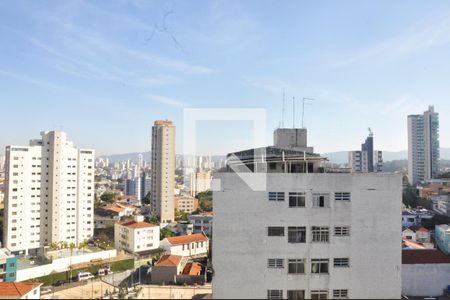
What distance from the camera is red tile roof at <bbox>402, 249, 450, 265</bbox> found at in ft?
34.2

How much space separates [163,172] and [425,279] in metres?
23.6

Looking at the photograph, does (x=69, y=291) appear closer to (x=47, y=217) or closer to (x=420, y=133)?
(x=47, y=217)

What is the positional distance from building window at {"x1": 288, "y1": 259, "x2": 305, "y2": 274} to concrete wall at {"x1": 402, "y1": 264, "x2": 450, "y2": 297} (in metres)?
7.38

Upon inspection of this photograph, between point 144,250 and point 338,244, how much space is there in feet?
57.1

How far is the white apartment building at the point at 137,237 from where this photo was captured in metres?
19.8

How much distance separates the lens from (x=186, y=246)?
1950cm

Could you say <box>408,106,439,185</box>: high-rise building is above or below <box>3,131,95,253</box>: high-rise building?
above

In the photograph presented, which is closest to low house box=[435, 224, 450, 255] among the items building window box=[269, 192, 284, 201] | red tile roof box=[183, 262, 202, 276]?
red tile roof box=[183, 262, 202, 276]

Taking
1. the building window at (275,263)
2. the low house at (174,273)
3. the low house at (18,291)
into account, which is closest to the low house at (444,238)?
the low house at (174,273)

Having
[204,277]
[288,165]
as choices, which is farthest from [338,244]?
[204,277]

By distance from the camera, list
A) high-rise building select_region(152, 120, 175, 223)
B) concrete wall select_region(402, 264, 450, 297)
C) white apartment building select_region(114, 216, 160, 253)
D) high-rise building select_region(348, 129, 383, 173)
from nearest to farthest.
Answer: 1. concrete wall select_region(402, 264, 450, 297)
2. white apartment building select_region(114, 216, 160, 253)
3. high-rise building select_region(152, 120, 175, 223)
4. high-rise building select_region(348, 129, 383, 173)

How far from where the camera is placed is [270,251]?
432cm

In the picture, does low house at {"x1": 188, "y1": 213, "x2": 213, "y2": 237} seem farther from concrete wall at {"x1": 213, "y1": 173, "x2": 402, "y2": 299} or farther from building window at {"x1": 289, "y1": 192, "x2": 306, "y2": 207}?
building window at {"x1": 289, "y1": 192, "x2": 306, "y2": 207}

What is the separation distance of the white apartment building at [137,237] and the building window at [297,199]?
16.9m
